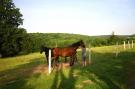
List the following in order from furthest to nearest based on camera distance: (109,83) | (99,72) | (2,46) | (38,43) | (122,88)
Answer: (38,43) < (2,46) < (99,72) < (109,83) < (122,88)

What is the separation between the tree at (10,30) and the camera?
45094 mm

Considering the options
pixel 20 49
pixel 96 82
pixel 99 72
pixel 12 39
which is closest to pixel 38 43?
pixel 20 49

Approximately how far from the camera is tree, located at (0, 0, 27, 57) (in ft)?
148

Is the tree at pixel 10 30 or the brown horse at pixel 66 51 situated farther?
the tree at pixel 10 30

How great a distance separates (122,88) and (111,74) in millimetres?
4087

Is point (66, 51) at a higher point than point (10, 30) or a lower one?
lower

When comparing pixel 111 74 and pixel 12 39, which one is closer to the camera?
pixel 111 74

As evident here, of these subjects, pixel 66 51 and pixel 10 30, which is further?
pixel 10 30

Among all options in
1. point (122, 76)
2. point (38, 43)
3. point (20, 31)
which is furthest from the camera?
point (38, 43)

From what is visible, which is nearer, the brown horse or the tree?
the brown horse

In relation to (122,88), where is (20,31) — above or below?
above

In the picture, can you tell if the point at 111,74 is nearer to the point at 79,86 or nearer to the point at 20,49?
the point at 79,86

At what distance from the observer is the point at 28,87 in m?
13.9

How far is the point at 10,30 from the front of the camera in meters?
46.0
